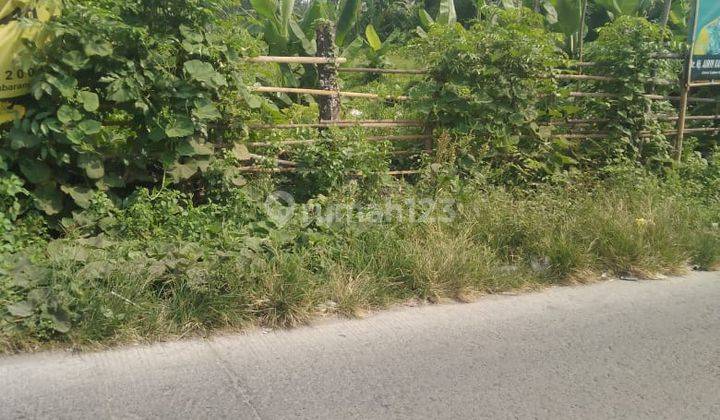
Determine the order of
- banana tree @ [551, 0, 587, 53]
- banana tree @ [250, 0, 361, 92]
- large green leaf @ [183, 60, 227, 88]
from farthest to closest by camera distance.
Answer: banana tree @ [551, 0, 587, 53] < banana tree @ [250, 0, 361, 92] < large green leaf @ [183, 60, 227, 88]

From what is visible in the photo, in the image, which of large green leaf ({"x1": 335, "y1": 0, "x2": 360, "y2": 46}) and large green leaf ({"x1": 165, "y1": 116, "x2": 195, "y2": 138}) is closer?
large green leaf ({"x1": 165, "y1": 116, "x2": 195, "y2": 138})

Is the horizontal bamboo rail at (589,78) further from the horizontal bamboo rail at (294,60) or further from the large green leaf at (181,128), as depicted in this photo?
the large green leaf at (181,128)

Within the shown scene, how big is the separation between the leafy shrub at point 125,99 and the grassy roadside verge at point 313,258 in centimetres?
37

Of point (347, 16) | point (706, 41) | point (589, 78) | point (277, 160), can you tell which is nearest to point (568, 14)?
point (706, 41)

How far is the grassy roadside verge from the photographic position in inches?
167

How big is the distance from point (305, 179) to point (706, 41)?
5.46m

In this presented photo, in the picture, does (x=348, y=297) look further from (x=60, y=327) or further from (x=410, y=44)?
(x=410, y=44)

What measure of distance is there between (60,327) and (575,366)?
313 cm

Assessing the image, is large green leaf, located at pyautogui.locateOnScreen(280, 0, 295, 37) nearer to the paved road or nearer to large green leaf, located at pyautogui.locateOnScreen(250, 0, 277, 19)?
large green leaf, located at pyautogui.locateOnScreen(250, 0, 277, 19)

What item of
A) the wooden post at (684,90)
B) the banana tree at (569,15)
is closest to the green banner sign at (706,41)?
the wooden post at (684,90)

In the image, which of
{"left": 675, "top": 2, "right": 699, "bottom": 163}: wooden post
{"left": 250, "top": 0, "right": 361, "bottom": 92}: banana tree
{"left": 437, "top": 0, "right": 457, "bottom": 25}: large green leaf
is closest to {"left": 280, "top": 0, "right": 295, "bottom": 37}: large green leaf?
{"left": 250, "top": 0, "right": 361, "bottom": 92}: banana tree

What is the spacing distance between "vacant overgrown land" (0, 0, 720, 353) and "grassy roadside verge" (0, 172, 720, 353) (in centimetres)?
2

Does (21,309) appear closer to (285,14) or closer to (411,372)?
(411,372)

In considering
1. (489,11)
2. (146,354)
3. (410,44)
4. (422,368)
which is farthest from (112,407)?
(489,11)
